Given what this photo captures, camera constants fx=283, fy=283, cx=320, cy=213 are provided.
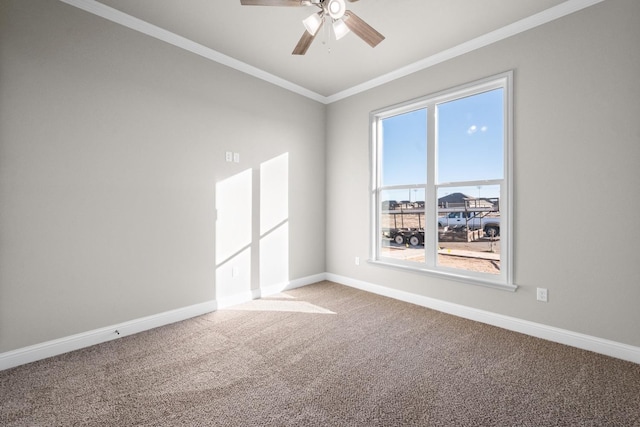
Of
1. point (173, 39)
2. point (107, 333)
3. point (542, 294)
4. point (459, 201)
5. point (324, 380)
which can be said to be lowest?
point (324, 380)

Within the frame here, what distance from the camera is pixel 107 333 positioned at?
2518 millimetres

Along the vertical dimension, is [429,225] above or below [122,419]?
above

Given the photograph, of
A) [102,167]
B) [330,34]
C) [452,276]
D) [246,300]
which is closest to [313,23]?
[330,34]

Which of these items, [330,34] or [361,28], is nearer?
[361,28]

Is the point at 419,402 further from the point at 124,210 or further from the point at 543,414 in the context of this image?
the point at 124,210

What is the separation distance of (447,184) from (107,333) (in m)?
3.75

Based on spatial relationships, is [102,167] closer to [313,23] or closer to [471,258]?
[313,23]

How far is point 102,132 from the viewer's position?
2.50 m

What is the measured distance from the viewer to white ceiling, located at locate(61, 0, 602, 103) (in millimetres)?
2465

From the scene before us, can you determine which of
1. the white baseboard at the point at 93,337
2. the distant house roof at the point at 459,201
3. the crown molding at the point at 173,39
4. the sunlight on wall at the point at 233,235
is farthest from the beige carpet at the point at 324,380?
the crown molding at the point at 173,39

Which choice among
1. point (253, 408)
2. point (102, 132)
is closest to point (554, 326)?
point (253, 408)

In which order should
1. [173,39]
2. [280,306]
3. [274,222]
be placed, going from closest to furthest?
[173,39]
[280,306]
[274,222]

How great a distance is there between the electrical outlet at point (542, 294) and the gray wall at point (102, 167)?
3307 mm

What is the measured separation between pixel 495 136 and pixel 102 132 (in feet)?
12.5
